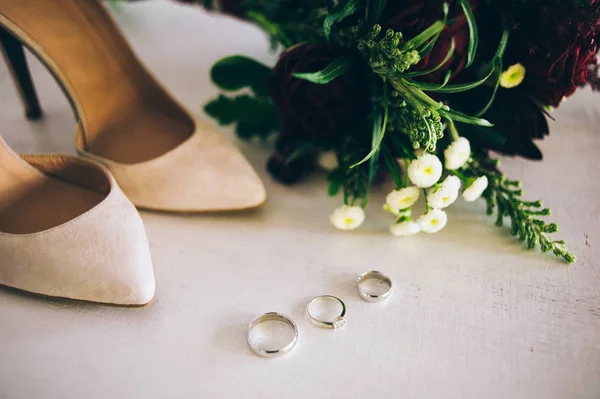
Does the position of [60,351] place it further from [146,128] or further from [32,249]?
[146,128]

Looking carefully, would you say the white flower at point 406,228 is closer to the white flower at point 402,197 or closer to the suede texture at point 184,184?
the white flower at point 402,197

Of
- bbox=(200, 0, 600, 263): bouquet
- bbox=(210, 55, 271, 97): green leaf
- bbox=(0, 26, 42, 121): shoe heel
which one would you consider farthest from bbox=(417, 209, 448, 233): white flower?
bbox=(0, 26, 42, 121): shoe heel

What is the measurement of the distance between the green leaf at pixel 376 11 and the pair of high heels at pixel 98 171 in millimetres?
271

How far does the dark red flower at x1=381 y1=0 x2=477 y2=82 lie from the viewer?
23.8 inches

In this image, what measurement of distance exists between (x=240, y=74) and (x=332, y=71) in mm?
229

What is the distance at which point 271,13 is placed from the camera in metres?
0.86

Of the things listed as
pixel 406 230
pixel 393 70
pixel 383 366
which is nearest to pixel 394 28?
pixel 393 70

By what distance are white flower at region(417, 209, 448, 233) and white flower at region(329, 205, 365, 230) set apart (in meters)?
0.08

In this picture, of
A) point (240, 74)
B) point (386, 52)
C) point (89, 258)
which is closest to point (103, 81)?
point (240, 74)

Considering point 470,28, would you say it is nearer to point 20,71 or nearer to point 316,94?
point 316,94

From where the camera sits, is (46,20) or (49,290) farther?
(46,20)

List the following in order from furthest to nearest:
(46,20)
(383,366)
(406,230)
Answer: (46,20), (406,230), (383,366)

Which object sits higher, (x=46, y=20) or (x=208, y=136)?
(x=46, y=20)

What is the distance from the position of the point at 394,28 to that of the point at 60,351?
1.72ft
